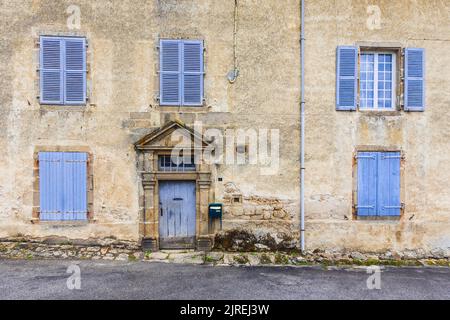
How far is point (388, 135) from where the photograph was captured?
22.2 feet

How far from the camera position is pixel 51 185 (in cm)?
646

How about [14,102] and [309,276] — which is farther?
[14,102]

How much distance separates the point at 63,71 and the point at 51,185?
2.41 metres

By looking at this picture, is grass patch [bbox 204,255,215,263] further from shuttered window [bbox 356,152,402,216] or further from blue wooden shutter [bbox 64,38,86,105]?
blue wooden shutter [bbox 64,38,86,105]

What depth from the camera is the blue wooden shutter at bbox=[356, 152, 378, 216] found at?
6.71 m

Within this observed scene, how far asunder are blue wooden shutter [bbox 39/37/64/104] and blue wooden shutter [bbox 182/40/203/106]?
2589 mm

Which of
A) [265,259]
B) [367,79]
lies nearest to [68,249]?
[265,259]

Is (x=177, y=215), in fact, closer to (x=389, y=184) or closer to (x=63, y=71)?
(x=63, y=71)

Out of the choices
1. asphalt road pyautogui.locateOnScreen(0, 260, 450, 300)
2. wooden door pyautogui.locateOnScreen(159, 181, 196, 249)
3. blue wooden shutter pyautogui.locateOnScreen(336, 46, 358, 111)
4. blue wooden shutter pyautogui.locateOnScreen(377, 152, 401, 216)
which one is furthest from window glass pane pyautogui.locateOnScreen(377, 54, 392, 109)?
wooden door pyautogui.locateOnScreen(159, 181, 196, 249)

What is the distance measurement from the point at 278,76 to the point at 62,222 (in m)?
5.56

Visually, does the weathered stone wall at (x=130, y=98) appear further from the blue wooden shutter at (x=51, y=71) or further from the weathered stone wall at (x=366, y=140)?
the weathered stone wall at (x=366, y=140)

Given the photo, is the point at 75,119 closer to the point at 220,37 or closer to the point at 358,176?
the point at 220,37

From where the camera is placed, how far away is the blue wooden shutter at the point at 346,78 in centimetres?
670
